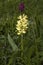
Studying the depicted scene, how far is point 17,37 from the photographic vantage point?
231 centimetres

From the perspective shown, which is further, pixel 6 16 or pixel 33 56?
pixel 6 16

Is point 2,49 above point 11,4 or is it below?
below

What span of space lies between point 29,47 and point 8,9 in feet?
4.41

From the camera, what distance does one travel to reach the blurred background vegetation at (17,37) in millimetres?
1760

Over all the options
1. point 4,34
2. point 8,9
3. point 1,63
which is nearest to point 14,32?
point 4,34

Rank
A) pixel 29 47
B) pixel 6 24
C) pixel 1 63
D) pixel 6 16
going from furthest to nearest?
pixel 6 16 → pixel 6 24 → pixel 1 63 → pixel 29 47

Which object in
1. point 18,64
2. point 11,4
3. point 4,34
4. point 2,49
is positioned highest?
point 11,4

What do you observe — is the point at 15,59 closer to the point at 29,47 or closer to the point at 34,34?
the point at 29,47

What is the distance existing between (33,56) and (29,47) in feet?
0.42

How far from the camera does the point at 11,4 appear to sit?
→ 3.21 m

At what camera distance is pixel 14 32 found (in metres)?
2.47

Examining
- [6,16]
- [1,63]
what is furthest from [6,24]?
[1,63]

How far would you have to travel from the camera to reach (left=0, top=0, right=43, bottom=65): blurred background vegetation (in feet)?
5.77

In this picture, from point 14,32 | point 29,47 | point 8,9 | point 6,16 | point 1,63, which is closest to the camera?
point 29,47
